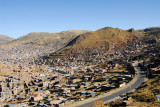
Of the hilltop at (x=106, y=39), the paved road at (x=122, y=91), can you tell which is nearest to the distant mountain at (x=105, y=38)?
the hilltop at (x=106, y=39)

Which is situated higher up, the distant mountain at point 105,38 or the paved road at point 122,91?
the distant mountain at point 105,38

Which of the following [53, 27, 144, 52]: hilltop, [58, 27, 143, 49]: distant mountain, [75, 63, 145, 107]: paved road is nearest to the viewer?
[75, 63, 145, 107]: paved road

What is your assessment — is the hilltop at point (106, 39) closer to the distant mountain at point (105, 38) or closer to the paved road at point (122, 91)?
the distant mountain at point (105, 38)

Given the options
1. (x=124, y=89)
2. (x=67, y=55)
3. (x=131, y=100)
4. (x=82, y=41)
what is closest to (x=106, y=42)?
(x=82, y=41)

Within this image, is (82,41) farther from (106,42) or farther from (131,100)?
(131,100)

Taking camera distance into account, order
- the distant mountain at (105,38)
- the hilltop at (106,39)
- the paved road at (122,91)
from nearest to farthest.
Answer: the paved road at (122,91) < the hilltop at (106,39) < the distant mountain at (105,38)

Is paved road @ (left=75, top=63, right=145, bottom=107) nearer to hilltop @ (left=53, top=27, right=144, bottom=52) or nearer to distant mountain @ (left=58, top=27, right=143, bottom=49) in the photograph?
hilltop @ (left=53, top=27, right=144, bottom=52)

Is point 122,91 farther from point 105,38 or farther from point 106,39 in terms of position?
point 105,38

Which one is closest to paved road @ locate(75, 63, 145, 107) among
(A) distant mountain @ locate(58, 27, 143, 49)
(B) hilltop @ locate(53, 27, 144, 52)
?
(B) hilltop @ locate(53, 27, 144, 52)

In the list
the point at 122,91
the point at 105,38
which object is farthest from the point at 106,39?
the point at 122,91

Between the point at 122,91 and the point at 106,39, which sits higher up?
the point at 106,39

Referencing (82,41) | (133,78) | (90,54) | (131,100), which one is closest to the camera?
(131,100)
